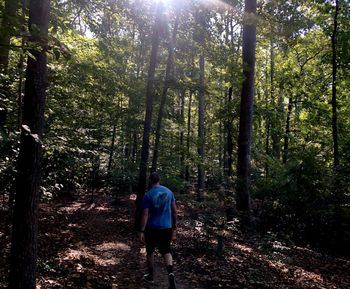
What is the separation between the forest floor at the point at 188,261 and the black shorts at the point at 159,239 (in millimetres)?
796

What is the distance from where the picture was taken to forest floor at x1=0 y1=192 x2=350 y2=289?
21.6 ft

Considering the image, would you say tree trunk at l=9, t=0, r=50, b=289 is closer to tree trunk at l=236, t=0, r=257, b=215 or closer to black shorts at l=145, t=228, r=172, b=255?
black shorts at l=145, t=228, r=172, b=255

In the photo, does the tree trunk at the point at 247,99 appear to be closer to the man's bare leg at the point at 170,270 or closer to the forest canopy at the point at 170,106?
the forest canopy at the point at 170,106

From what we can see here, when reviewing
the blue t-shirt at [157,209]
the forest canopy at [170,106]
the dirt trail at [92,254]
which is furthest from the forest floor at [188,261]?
the blue t-shirt at [157,209]

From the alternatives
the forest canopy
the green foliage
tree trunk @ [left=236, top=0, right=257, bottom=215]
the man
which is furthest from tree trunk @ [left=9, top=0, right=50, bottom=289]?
the green foliage

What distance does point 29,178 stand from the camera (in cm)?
455

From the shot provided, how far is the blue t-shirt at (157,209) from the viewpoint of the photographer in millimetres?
6184

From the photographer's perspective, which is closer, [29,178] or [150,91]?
[29,178]

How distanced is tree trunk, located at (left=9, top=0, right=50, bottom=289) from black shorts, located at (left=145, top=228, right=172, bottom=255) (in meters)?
2.18

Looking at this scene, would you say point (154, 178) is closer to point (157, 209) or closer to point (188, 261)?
point (157, 209)

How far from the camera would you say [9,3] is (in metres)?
3.24

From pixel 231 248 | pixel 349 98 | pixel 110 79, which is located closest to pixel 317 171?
pixel 231 248

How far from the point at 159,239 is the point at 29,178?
2.68 meters

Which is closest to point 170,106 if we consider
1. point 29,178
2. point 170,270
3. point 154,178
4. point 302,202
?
point 302,202
